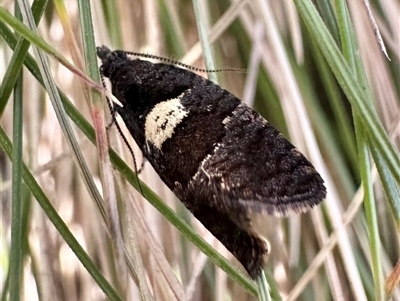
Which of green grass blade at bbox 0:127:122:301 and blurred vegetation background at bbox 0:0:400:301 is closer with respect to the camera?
green grass blade at bbox 0:127:122:301

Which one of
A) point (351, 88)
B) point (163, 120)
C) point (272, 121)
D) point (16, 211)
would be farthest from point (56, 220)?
point (272, 121)

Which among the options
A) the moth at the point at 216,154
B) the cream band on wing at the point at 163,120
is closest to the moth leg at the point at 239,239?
the moth at the point at 216,154

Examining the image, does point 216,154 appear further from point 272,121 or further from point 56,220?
point 272,121

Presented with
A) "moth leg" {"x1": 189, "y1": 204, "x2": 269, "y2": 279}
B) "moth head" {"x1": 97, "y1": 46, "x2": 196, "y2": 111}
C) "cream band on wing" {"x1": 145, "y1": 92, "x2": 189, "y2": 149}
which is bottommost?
"moth leg" {"x1": 189, "y1": 204, "x2": 269, "y2": 279}

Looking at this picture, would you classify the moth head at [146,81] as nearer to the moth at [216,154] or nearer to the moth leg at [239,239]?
the moth at [216,154]

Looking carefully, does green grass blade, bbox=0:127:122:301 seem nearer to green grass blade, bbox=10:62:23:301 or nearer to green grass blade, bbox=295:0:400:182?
green grass blade, bbox=10:62:23:301

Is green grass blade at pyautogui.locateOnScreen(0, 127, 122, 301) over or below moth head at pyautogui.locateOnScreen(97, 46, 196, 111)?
below

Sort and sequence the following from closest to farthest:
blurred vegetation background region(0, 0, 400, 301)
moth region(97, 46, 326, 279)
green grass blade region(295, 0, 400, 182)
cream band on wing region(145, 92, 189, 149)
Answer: green grass blade region(295, 0, 400, 182)
moth region(97, 46, 326, 279)
cream band on wing region(145, 92, 189, 149)
blurred vegetation background region(0, 0, 400, 301)

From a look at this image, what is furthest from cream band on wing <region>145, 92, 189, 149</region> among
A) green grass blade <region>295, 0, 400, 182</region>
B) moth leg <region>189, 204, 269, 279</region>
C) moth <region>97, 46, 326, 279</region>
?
green grass blade <region>295, 0, 400, 182</region>

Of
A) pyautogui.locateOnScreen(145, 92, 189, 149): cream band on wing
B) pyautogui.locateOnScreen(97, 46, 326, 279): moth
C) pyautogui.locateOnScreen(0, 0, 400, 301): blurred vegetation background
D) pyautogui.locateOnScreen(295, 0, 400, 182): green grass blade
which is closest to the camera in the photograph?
pyautogui.locateOnScreen(295, 0, 400, 182): green grass blade
